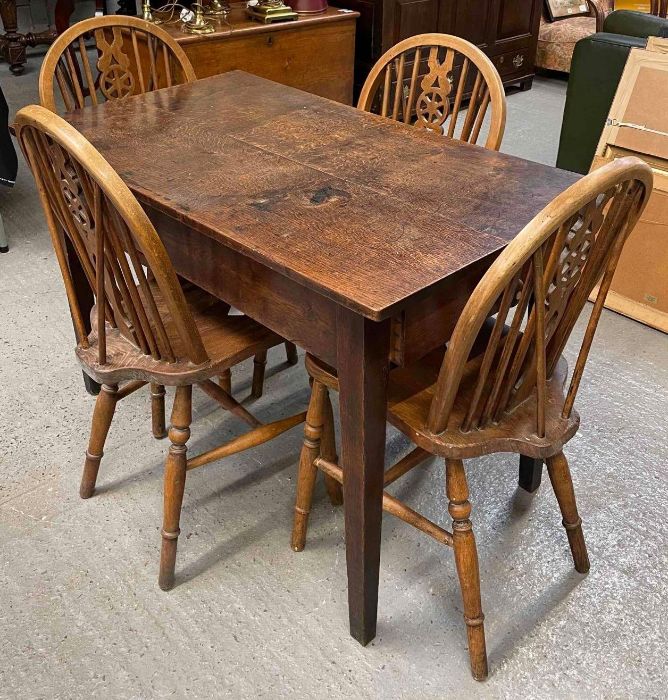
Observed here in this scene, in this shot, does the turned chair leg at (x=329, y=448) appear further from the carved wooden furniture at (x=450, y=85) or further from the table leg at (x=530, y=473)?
the carved wooden furniture at (x=450, y=85)

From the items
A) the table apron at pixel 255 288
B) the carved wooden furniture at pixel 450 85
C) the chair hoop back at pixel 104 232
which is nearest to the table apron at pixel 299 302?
the table apron at pixel 255 288

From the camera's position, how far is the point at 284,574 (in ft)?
5.39

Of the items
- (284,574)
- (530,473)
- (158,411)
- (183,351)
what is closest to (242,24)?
(158,411)

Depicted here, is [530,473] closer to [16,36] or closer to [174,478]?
[174,478]

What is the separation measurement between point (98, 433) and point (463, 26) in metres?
3.32

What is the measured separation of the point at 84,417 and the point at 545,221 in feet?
4.72

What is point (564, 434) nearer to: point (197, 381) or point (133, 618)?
point (197, 381)

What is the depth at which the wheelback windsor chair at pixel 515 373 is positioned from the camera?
3.59 ft

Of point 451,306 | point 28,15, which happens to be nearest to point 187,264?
point 451,306

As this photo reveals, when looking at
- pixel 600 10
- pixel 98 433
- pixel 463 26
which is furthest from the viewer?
pixel 463 26

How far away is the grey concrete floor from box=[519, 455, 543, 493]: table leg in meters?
0.03

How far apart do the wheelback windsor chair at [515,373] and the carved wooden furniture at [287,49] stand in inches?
82.8

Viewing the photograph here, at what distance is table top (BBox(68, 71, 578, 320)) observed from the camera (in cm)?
121

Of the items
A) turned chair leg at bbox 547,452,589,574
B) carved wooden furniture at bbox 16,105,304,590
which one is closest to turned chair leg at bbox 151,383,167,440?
carved wooden furniture at bbox 16,105,304,590
